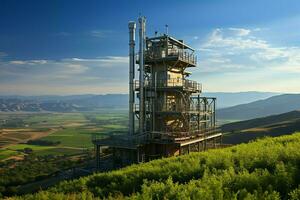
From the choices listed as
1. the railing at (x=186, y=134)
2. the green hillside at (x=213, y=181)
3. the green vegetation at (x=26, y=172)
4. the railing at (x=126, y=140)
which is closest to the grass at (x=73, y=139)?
the green vegetation at (x=26, y=172)

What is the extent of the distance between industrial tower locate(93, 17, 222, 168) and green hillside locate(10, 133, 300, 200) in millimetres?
14466

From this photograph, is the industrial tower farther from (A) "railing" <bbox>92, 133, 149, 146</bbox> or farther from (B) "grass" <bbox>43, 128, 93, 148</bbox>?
(B) "grass" <bbox>43, 128, 93, 148</bbox>

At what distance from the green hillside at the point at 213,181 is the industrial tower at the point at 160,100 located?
47.5 ft

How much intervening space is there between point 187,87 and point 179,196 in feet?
87.7

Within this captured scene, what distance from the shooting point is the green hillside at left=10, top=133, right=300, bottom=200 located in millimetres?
11312

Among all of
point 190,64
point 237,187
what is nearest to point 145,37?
point 190,64

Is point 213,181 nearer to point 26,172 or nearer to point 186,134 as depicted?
point 186,134

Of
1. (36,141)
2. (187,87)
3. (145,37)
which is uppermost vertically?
(145,37)

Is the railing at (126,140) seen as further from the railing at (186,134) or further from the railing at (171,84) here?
the railing at (171,84)

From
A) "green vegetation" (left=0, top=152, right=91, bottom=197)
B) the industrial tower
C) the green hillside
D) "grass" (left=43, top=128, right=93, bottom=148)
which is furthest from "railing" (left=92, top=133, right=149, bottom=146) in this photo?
"grass" (left=43, top=128, right=93, bottom=148)

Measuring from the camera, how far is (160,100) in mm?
37219

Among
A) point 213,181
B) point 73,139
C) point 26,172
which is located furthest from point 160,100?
point 73,139

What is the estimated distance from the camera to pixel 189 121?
37.2m

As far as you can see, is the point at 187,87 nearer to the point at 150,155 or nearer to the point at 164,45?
the point at 164,45
